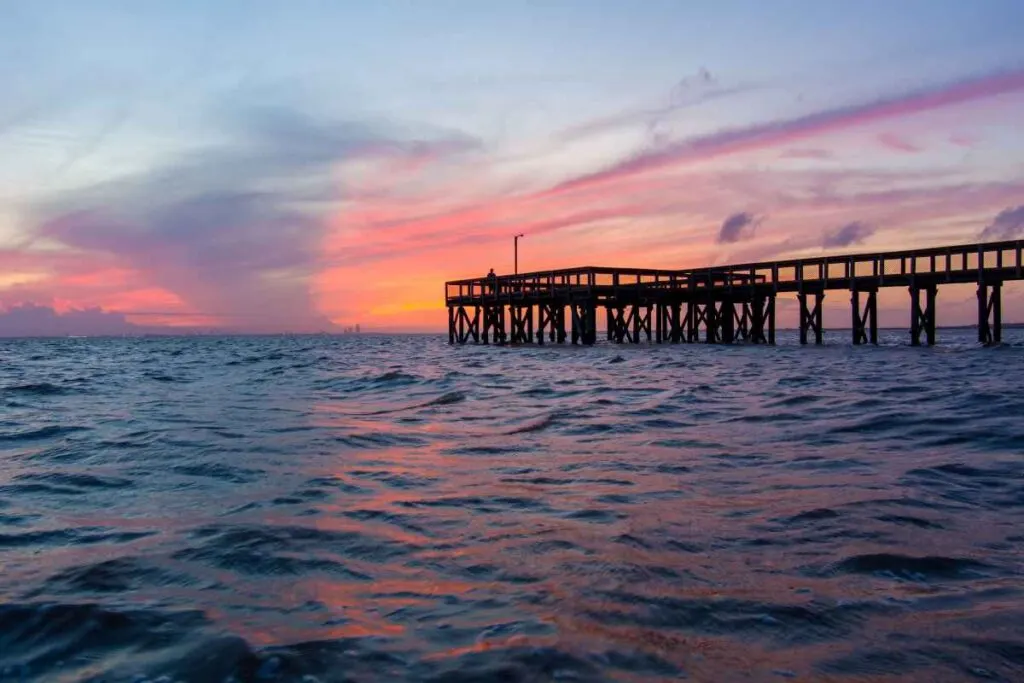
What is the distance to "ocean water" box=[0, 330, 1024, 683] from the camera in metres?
3.36

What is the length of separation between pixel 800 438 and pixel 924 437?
1.52m

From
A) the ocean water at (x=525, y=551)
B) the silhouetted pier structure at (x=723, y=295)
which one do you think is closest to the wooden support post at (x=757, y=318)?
the silhouetted pier structure at (x=723, y=295)

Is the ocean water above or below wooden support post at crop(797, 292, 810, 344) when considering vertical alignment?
below

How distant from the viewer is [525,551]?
4.82m

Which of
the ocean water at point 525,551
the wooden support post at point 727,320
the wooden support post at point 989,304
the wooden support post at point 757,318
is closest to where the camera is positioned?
the ocean water at point 525,551

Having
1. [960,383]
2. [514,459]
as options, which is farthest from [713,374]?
[514,459]

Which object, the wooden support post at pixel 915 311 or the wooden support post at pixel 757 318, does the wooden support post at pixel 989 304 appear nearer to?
the wooden support post at pixel 915 311

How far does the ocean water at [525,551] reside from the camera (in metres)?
3.36

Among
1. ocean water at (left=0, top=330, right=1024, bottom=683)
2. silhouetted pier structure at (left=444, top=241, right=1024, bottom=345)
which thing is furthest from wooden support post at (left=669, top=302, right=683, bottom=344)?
ocean water at (left=0, top=330, right=1024, bottom=683)

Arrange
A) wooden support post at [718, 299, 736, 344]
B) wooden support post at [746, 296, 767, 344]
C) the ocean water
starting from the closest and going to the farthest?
1. the ocean water
2. wooden support post at [746, 296, 767, 344]
3. wooden support post at [718, 299, 736, 344]

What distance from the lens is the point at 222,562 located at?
15.8ft

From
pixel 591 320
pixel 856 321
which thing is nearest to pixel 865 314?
pixel 856 321

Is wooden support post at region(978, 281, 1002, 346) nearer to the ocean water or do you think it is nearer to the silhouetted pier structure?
the silhouetted pier structure

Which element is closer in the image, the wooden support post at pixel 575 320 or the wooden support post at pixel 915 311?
the wooden support post at pixel 915 311
